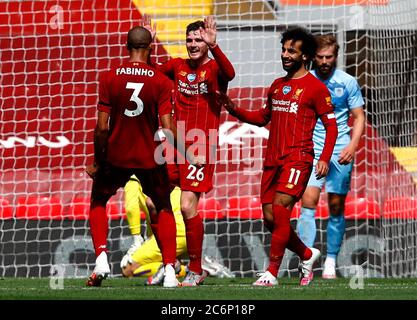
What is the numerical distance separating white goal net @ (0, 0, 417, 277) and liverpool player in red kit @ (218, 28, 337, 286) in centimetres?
277

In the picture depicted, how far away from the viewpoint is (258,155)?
12.4 metres

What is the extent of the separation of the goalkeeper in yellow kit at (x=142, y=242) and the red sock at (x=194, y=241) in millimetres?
703

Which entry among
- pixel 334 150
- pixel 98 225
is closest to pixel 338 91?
pixel 334 150

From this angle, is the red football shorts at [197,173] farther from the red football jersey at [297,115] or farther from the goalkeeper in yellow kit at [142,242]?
the goalkeeper in yellow kit at [142,242]

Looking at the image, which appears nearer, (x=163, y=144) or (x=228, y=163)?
(x=163, y=144)

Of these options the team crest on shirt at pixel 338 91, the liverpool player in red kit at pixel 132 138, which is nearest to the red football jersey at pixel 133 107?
the liverpool player in red kit at pixel 132 138

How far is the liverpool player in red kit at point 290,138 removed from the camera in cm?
841

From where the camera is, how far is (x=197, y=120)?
29.0ft

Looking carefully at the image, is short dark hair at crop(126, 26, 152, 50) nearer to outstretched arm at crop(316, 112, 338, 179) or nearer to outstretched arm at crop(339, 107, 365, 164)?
outstretched arm at crop(316, 112, 338, 179)

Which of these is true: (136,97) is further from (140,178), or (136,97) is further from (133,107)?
(140,178)

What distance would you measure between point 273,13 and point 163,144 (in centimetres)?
441

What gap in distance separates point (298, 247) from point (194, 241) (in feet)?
2.56
